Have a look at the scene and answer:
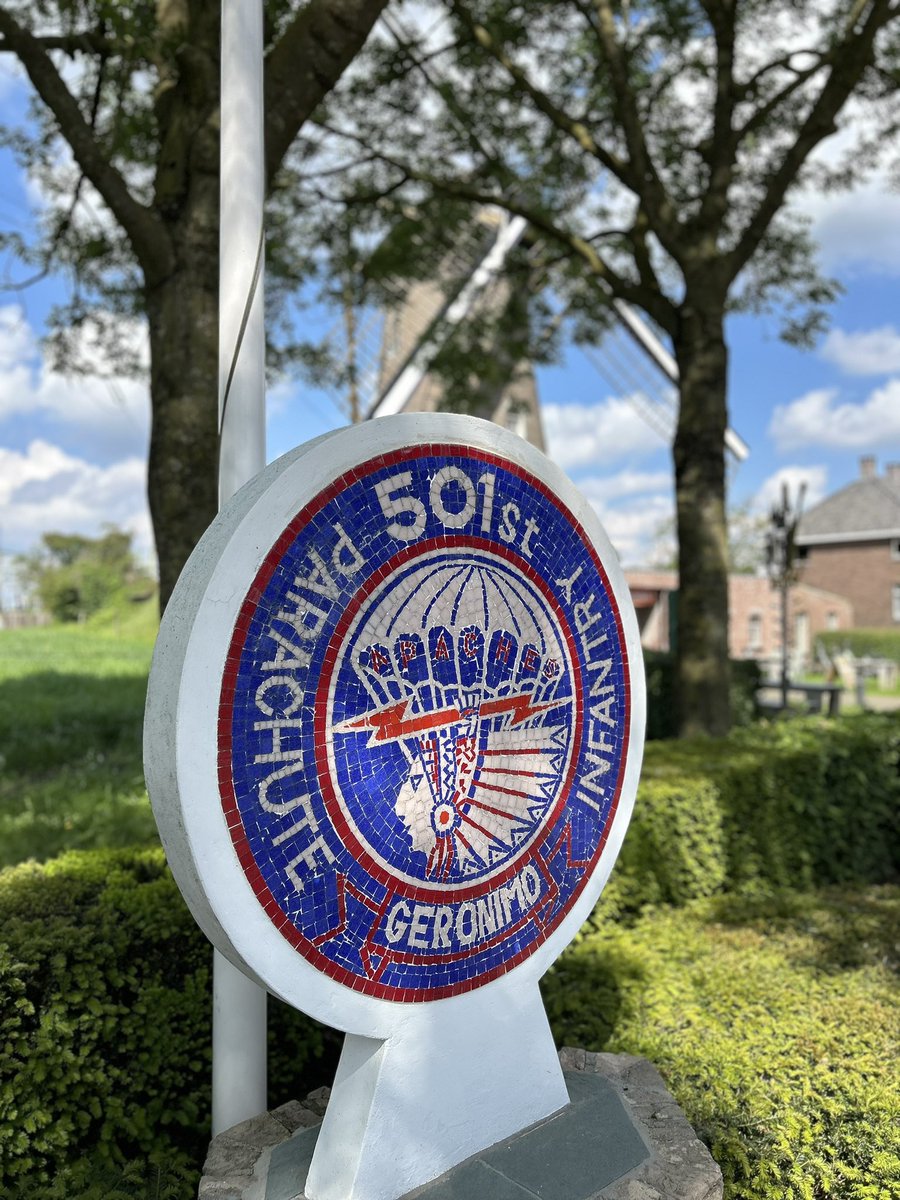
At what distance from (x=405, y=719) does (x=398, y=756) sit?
0.10 m

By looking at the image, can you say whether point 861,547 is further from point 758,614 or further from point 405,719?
point 405,719

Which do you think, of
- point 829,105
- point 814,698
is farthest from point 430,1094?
point 814,698

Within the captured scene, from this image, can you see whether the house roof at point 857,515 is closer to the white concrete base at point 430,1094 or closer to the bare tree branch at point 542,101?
the bare tree branch at point 542,101

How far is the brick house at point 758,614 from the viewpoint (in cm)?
→ 2767

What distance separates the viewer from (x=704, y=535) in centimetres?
781

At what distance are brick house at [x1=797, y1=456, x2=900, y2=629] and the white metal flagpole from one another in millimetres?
36658

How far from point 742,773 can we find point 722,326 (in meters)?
4.10

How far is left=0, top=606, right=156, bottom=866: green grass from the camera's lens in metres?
6.18

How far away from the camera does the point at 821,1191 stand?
108 inches

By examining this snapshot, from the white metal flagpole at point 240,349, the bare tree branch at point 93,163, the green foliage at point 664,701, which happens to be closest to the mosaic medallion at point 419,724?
the white metal flagpole at point 240,349

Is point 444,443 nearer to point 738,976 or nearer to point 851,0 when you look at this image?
point 738,976

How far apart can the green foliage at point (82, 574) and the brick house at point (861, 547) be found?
106 ft

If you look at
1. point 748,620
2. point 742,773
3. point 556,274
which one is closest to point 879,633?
point 748,620

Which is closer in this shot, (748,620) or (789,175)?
(789,175)
